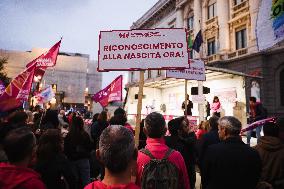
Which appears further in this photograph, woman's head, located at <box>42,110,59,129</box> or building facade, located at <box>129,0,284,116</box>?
building facade, located at <box>129,0,284,116</box>

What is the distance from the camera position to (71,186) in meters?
3.38

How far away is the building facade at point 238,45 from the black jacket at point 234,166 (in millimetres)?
12349

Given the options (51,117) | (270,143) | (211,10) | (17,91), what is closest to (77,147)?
(51,117)

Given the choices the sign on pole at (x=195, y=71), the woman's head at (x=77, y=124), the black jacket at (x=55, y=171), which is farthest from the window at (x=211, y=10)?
the black jacket at (x=55, y=171)

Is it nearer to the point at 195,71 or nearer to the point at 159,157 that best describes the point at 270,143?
the point at 159,157

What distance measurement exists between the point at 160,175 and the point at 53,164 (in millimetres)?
1305

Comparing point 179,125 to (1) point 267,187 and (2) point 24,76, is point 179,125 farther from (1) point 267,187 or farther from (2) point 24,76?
(2) point 24,76

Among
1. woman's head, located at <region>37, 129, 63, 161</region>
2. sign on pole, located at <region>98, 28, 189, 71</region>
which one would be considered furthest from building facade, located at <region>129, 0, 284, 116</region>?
woman's head, located at <region>37, 129, 63, 161</region>

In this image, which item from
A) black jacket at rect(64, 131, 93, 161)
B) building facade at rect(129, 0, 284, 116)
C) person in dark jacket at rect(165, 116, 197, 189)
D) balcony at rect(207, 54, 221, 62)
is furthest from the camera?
balcony at rect(207, 54, 221, 62)

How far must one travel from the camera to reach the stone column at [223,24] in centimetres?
Answer: 2430

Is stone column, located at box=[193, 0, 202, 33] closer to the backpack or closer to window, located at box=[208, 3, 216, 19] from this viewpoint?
window, located at box=[208, 3, 216, 19]

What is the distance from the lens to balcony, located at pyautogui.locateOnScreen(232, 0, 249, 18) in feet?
73.9

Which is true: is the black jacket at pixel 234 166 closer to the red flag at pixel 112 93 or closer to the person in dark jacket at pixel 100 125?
the person in dark jacket at pixel 100 125

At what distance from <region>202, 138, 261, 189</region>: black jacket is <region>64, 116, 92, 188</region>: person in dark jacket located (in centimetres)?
256
